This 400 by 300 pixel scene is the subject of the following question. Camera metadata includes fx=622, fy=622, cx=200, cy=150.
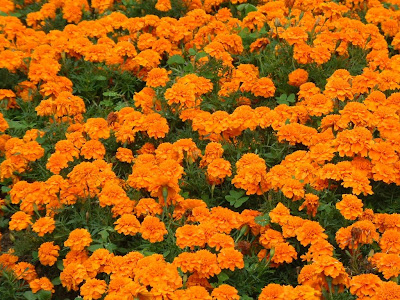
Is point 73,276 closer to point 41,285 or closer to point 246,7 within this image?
point 41,285

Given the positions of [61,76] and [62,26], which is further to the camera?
[62,26]

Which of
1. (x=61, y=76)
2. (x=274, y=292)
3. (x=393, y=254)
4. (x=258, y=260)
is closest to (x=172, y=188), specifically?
(x=258, y=260)

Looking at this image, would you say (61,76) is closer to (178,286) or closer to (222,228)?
(222,228)

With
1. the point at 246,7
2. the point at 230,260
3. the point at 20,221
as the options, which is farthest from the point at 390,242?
the point at 246,7

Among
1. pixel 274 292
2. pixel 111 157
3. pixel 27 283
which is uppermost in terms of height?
pixel 274 292

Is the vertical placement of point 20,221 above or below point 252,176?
below

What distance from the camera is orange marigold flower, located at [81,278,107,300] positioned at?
10.3ft

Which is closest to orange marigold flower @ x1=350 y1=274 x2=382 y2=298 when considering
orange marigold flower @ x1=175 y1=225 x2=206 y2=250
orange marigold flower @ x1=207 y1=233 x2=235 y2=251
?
orange marigold flower @ x1=207 y1=233 x2=235 y2=251

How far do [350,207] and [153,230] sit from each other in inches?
A: 43.2

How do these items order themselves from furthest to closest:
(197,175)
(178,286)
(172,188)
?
1. (197,175)
2. (172,188)
3. (178,286)

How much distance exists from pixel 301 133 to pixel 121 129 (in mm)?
1203

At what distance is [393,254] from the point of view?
320 centimetres

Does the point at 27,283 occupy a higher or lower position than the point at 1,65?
lower

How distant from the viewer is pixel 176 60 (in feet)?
16.5
